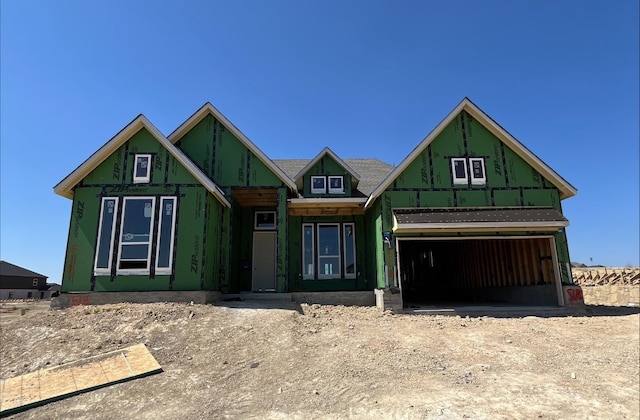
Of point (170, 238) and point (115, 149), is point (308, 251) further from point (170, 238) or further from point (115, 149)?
point (115, 149)

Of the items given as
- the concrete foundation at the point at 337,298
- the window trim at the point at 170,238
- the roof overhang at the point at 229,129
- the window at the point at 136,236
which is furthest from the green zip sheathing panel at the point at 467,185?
the window at the point at 136,236

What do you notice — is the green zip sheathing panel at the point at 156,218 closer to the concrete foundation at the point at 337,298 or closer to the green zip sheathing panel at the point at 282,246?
the green zip sheathing panel at the point at 282,246

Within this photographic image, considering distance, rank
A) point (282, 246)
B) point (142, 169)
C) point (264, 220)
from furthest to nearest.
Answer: point (264, 220) → point (282, 246) → point (142, 169)

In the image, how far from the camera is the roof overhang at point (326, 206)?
1491 centimetres

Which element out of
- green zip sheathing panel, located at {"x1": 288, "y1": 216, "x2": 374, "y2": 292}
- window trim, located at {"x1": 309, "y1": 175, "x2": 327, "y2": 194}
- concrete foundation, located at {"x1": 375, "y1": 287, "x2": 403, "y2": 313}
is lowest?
concrete foundation, located at {"x1": 375, "y1": 287, "x2": 403, "y2": 313}

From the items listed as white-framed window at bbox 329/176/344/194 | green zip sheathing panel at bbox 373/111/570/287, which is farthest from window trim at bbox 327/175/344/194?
green zip sheathing panel at bbox 373/111/570/287

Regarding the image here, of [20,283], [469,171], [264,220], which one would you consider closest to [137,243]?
[264,220]

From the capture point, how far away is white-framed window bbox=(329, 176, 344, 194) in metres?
15.9

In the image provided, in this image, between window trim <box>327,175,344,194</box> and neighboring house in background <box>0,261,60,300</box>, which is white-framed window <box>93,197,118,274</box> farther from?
neighboring house in background <box>0,261,60,300</box>

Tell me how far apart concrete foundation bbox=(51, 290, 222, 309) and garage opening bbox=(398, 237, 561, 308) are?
23.8 feet

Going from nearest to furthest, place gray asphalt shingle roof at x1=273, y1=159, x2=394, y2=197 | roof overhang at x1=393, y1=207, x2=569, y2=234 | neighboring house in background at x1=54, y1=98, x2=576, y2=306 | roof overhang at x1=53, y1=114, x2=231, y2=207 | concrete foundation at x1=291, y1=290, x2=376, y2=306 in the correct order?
neighboring house in background at x1=54, y1=98, x2=576, y2=306, roof overhang at x1=53, y1=114, x2=231, y2=207, roof overhang at x1=393, y1=207, x2=569, y2=234, concrete foundation at x1=291, y1=290, x2=376, y2=306, gray asphalt shingle roof at x1=273, y1=159, x2=394, y2=197

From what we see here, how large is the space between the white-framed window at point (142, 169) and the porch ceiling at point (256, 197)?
10.8 ft

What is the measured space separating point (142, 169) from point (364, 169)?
1163 cm

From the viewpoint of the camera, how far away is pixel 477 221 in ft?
41.5
